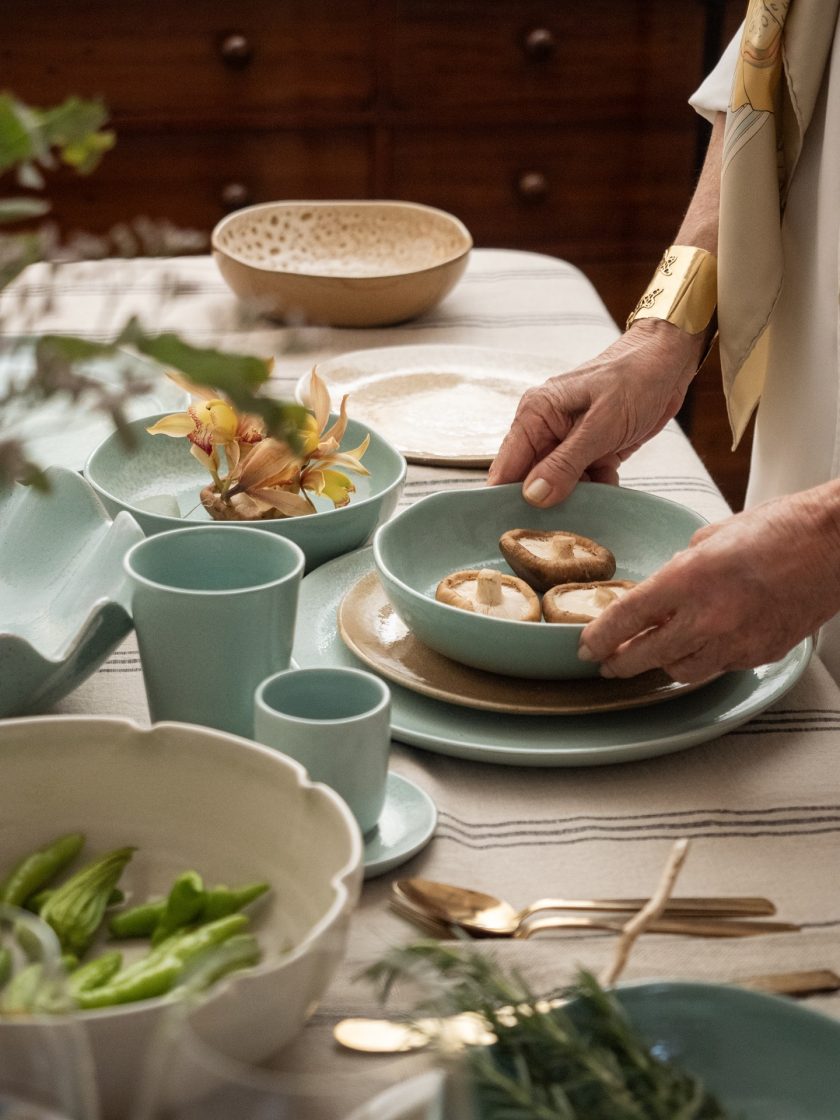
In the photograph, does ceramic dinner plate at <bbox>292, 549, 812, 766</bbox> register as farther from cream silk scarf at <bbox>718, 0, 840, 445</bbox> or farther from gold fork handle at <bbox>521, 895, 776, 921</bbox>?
cream silk scarf at <bbox>718, 0, 840, 445</bbox>

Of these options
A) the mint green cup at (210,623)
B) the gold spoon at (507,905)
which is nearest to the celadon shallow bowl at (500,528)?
the mint green cup at (210,623)

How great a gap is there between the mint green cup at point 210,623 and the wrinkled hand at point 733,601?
0.68ft

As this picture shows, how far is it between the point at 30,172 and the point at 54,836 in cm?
35

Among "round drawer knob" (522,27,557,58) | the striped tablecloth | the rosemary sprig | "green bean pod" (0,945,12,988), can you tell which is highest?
"round drawer knob" (522,27,557,58)

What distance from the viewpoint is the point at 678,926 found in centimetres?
70

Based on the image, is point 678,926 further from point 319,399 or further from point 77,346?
point 319,399

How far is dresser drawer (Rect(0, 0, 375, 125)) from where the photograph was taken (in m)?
2.83

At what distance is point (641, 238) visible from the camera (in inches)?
126

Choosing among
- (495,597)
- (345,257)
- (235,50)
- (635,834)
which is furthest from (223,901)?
(235,50)

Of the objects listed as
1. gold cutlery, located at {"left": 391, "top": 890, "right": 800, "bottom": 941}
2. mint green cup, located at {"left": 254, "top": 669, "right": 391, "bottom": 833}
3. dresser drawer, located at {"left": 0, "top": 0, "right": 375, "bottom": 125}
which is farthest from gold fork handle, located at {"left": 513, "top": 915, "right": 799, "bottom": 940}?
dresser drawer, located at {"left": 0, "top": 0, "right": 375, "bottom": 125}

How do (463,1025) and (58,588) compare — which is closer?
(463,1025)

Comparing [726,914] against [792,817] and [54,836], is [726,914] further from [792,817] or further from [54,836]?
[54,836]

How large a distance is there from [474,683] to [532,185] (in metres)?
2.34

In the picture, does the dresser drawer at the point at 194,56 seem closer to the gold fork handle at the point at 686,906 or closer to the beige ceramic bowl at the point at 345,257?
the beige ceramic bowl at the point at 345,257
